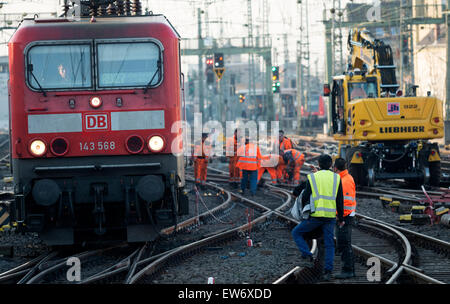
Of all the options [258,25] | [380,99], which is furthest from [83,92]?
[258,25]

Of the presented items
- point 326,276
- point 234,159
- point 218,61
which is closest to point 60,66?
point 326,276

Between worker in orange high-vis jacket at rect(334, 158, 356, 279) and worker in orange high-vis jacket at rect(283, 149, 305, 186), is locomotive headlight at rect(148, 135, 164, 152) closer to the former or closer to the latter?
worker in orange high-vis jacket at rect(334, 158, 356, 279)

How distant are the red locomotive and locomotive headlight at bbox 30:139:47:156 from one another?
0.01 metres

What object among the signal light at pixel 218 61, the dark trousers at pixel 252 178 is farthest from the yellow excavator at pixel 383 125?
the signal light at pixel 218 61

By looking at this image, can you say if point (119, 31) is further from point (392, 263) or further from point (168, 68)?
point (392, 263)

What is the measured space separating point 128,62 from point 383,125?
9081mm

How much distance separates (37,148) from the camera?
869 centimetres

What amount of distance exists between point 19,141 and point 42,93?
0.71 m

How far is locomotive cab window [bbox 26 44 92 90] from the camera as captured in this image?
349 inches

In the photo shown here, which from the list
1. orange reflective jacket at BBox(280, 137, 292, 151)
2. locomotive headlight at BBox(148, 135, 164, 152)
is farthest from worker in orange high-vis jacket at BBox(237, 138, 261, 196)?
locomotive headlight at BBox(148, 135, 164, 152)

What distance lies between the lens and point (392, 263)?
8.22 meters

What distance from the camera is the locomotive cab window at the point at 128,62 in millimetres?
8945

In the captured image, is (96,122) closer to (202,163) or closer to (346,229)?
(346,229)
